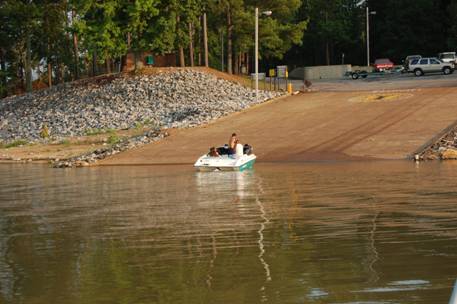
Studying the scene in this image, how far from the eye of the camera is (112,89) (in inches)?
2857

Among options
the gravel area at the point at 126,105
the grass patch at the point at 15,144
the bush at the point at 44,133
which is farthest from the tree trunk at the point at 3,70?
the grass patch at the point at 15,144

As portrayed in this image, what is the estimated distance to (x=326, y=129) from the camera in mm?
53219

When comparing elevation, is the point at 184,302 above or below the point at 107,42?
below

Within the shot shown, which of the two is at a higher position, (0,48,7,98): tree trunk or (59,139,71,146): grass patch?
(0,48,7,98): tree trunk

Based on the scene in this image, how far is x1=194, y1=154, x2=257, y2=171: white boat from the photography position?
130 ft

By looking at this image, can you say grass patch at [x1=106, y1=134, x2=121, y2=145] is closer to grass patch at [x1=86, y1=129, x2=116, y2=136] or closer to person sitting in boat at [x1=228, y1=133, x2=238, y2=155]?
grass patch at [x1=86, y1=129, x2=116, y2=136]

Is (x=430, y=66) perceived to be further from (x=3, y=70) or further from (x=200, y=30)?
(x=3, y=70)

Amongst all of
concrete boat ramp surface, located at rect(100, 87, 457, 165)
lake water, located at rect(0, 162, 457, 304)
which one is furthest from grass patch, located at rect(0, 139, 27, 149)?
lake water, located at rect(0, 162, 457, 304)

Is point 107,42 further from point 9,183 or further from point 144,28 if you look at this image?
point 9,183

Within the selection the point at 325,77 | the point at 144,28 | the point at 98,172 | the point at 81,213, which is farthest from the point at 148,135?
the point at 325,77

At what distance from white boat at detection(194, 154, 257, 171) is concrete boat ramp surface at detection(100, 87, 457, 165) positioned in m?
5.92

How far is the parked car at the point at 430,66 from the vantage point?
88562mm

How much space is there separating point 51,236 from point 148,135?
3488 centimetres

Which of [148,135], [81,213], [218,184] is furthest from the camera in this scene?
[148,135]
